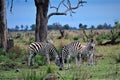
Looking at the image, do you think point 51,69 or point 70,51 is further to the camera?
point 70,51

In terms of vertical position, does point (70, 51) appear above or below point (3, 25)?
below

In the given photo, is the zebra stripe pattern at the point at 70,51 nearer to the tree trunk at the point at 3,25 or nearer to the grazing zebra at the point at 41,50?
the grazing zebra at the point at 41,50

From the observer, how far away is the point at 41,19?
30594 millimetres

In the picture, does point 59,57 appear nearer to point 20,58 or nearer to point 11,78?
point 20,58

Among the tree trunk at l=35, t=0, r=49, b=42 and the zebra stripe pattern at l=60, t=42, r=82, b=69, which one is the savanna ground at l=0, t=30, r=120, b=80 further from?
the tree trunk at l=35, t=0, r=49, b=42

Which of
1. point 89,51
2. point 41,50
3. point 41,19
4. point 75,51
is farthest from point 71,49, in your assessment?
point 41,19

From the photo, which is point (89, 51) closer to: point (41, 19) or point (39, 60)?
point (39, 60)

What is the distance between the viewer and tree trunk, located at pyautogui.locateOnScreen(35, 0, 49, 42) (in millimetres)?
30359

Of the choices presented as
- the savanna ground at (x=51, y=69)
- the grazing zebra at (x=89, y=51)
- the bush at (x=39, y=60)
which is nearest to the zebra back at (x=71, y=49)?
the grazing zebra at (x=89, y=51)

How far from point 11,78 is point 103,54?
12.3 meters

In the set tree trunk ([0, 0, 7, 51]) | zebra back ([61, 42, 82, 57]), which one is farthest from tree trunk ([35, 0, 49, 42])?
zebra back ([61, 42, 82, 57])

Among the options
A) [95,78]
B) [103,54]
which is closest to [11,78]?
[95,78]

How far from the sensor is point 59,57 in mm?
22688

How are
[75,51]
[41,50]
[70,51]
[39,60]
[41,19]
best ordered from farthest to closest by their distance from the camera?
[41,19], [41,50], [39,60], [75,51], [70,51]
